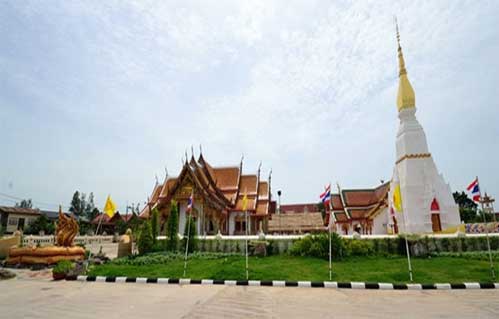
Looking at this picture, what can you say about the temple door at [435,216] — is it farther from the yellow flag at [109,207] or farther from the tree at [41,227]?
the tree at [41,227]

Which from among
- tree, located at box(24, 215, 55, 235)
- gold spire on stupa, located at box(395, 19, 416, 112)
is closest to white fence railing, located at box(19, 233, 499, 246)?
gold spire on stupa, located at box(395, 19, 416, 112)

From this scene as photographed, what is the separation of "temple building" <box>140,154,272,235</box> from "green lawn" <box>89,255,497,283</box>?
307 inches

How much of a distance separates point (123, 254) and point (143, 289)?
753 cm

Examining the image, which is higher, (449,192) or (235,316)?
(449,192)

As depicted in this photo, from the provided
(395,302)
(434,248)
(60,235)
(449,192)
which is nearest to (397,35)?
(449,192)

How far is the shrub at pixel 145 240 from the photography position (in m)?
13.5

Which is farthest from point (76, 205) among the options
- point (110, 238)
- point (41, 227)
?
point (110, 238)

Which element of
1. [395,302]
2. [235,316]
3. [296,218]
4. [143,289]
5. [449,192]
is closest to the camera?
[235,316]

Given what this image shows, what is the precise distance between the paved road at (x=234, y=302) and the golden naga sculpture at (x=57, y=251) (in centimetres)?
479

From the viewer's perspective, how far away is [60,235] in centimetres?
1311

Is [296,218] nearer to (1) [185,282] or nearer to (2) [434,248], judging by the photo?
(2) [434,248]

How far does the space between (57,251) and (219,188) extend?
497 inches

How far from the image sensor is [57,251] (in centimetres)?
1238

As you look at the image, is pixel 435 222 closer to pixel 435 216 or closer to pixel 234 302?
pixel 435 216
